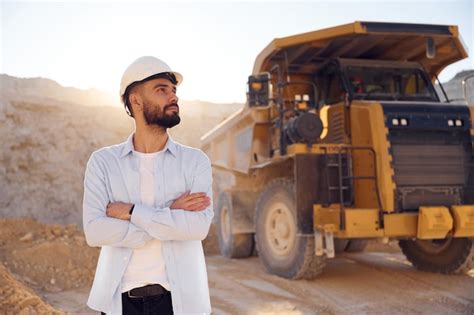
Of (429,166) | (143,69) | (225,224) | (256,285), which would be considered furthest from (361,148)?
(225,224)

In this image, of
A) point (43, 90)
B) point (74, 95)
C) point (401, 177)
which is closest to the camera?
point (401, 177)

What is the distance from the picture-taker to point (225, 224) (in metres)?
9.91

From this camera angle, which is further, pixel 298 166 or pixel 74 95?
pixel 74 95

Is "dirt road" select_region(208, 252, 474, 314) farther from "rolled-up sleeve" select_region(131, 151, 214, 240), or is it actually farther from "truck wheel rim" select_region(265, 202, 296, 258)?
"rolled-up sleeve" select_region(131, 151, 214, 240)

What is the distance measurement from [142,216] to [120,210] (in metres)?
0.13

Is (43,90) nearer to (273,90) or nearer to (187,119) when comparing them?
(187,119)

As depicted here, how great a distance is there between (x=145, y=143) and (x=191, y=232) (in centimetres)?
52

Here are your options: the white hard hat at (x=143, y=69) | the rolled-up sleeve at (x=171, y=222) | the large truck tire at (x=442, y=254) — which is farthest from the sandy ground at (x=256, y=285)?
the white hard hat at (x=143, y=69)

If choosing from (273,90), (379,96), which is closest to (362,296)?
(379,96)

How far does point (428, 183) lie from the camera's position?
5.93 m

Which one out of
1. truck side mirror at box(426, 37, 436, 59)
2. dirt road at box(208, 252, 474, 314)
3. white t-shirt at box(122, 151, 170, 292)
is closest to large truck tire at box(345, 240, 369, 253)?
dirt road at box(208, 252, 474, 314)

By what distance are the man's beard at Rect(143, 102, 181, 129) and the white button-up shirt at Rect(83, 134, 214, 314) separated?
10 cm

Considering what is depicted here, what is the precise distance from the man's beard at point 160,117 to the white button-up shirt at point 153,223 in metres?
0.10

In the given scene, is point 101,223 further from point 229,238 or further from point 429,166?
point 229,238
